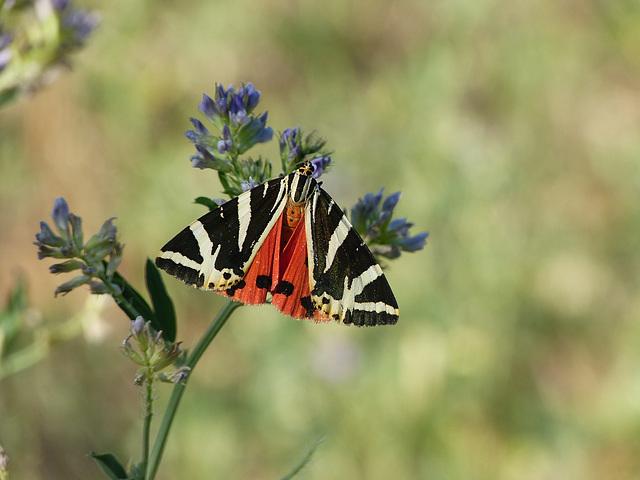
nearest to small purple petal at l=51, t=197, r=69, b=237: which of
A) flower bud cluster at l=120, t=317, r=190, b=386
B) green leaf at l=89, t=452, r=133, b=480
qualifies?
flower bud cluster at l=120, t=317, r=190, b=386

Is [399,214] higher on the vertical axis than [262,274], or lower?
higher

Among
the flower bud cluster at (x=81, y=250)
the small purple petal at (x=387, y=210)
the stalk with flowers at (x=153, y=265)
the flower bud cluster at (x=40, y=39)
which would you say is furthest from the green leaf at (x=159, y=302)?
the flower bud cluster at (x=40, y=39)

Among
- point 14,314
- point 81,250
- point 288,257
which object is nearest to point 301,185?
point 288,257

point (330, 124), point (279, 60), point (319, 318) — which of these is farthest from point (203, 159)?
point (279, 60)

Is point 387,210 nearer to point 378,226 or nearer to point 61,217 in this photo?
point 378,226

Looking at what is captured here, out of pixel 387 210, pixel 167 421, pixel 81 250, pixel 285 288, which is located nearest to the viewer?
pixel 167 421

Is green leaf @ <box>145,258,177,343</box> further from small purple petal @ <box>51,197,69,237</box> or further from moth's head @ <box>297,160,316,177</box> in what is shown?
moth's head @ <box>297,160,316,177</box>

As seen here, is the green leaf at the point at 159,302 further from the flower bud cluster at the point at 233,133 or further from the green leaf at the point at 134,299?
the flower bud cluster at the point at 233,133
